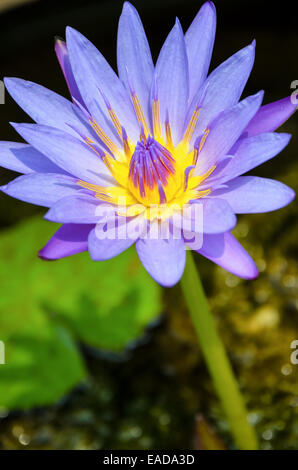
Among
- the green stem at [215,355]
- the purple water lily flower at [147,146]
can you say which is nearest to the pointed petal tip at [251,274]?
the purple water lily flower at [147,146]

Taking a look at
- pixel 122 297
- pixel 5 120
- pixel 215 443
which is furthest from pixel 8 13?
pixel 215 443

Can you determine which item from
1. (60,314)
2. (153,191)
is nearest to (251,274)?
(153,191)

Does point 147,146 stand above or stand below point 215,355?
above

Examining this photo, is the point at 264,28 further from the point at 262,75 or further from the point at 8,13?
the point at 8,13

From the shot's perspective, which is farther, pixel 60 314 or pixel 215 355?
pixel 60 314

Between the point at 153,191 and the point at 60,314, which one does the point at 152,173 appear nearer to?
the point at 153,191

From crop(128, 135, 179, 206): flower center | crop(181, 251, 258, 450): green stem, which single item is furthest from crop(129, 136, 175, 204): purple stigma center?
crop(181, 251, 258, 450): green stem
